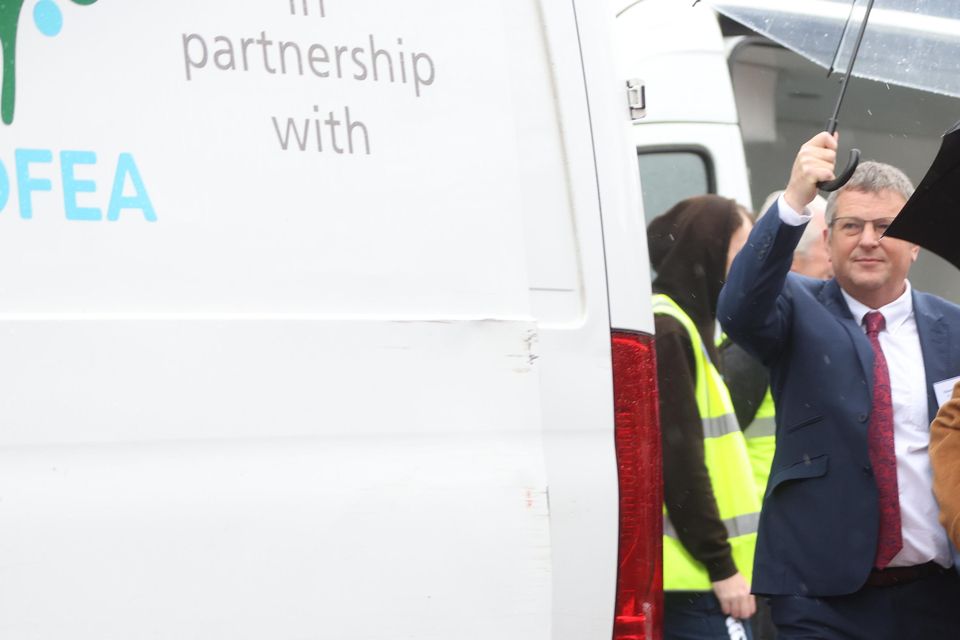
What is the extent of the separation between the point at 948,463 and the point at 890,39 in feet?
3.92

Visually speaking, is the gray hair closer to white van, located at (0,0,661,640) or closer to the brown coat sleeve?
the brown coat sleeve

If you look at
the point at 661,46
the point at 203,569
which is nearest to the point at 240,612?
the point at 203,569

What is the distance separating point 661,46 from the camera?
617 centimetres

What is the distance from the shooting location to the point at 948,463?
302 centimetres

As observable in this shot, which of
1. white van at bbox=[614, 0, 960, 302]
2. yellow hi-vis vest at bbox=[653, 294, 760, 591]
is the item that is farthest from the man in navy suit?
white van at bbox=[614, 0, 960, 302]

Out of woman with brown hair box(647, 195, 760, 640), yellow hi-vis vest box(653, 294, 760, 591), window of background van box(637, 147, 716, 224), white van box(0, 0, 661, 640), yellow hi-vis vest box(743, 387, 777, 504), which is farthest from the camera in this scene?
window of background van box(637, 147, 716, 224)

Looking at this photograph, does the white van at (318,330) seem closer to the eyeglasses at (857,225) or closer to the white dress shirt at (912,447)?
the white dress shirt at (912,447)

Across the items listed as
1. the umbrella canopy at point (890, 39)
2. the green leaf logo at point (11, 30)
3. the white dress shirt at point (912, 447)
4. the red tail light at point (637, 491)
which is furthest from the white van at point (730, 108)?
the green leaf logo at point (11, 30)

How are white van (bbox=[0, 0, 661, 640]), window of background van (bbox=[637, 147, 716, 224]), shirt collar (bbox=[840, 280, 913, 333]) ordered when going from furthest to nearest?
window of background van (bbox=[637, 147, 716, 224])
shirt collar (bbox=[840, 280, 913, 333])
white van (bbox=[0, 0, 661, 640])

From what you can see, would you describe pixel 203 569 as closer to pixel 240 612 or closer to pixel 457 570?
pixel 240 612

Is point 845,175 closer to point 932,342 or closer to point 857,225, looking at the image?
point 857,225

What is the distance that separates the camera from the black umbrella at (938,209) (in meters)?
3.08

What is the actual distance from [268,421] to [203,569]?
23 cm

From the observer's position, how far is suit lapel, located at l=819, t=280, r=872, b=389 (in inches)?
131
